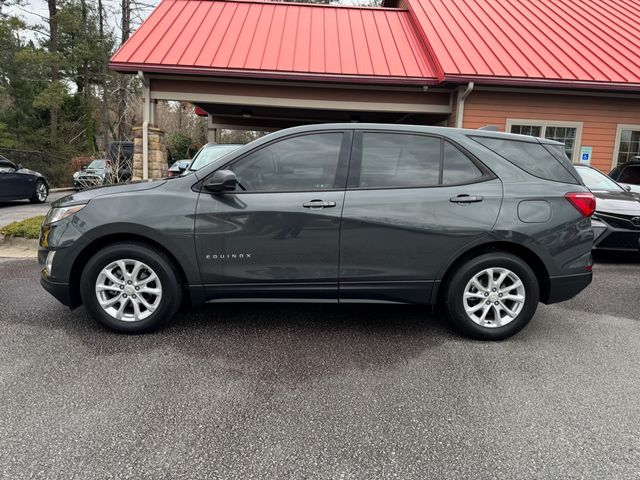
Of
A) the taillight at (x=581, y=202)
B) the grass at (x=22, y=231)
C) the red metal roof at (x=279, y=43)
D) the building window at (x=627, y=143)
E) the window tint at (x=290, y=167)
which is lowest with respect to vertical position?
the grass at (x=22, y=231)

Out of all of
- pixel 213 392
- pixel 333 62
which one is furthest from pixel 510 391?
pixel 333 62

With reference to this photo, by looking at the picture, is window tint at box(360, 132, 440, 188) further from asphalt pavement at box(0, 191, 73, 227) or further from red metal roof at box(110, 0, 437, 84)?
asphalt pavement at box(0, 191, 73, 227)

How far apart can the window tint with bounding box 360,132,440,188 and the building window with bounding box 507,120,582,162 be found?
7631 mm

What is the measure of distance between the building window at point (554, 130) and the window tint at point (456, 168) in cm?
752

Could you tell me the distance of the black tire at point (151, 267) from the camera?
355cm

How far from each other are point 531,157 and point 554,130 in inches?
311

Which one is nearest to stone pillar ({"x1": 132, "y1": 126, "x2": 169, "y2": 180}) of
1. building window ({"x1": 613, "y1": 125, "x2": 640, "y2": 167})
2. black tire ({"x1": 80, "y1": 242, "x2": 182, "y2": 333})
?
black tire ({"x1": 80, "y1": 242, "x2": 182, "y2": 333})

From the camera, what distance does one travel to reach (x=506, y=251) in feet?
12.2

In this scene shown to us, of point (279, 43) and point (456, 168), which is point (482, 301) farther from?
point (279, 43)

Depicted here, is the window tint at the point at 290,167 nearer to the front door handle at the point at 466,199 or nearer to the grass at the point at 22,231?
the front door handle at the point at 466,199

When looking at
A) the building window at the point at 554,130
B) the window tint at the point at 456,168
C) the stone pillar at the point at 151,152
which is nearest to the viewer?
the window tint at the point at 456,168

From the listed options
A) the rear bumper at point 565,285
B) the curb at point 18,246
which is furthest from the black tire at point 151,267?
the curb at point 18,246

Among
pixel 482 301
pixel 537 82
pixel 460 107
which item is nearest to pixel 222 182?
pixel 482 301

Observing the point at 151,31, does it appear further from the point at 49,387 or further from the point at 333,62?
the point at 49,387
